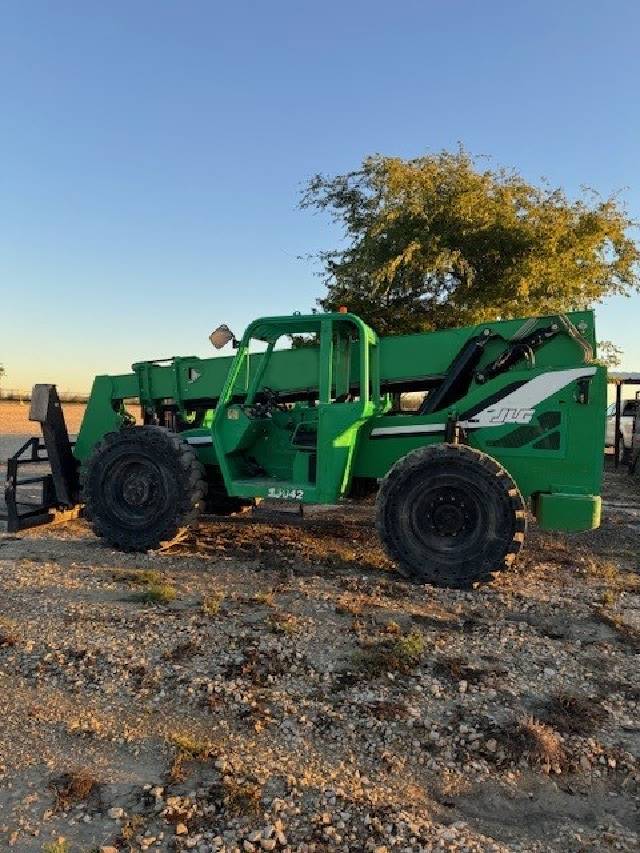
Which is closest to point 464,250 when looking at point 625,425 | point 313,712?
point 625,425

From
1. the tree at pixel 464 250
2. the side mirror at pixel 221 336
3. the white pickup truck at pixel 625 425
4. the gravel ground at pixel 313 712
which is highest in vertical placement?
the tree at pixel 464 250

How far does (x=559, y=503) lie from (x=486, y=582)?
109 centimetres

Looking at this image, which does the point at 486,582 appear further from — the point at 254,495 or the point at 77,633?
the point at 77,633

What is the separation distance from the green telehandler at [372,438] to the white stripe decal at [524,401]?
0.05 ft

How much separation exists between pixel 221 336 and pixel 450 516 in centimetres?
320

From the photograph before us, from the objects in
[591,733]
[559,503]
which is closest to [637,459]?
[559,503]

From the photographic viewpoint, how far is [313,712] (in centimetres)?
393

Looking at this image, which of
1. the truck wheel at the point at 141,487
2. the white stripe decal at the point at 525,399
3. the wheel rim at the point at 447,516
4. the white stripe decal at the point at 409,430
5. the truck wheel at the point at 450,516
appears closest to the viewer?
the truck wheel at the point at 450,516

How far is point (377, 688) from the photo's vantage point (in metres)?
4.23

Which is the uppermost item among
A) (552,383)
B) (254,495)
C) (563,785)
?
(552,383)

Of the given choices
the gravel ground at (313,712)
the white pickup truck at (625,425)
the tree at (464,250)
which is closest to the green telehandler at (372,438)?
the gravel ground at (313,712)

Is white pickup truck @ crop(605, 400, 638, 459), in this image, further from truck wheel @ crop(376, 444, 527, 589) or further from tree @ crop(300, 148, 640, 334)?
truck wheel @ crop(376, 444, 527, 589)

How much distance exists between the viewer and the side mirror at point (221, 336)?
7477mm

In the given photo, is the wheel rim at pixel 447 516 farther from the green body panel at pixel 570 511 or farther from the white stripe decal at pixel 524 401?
the white stripe decal at pixel 524 401
